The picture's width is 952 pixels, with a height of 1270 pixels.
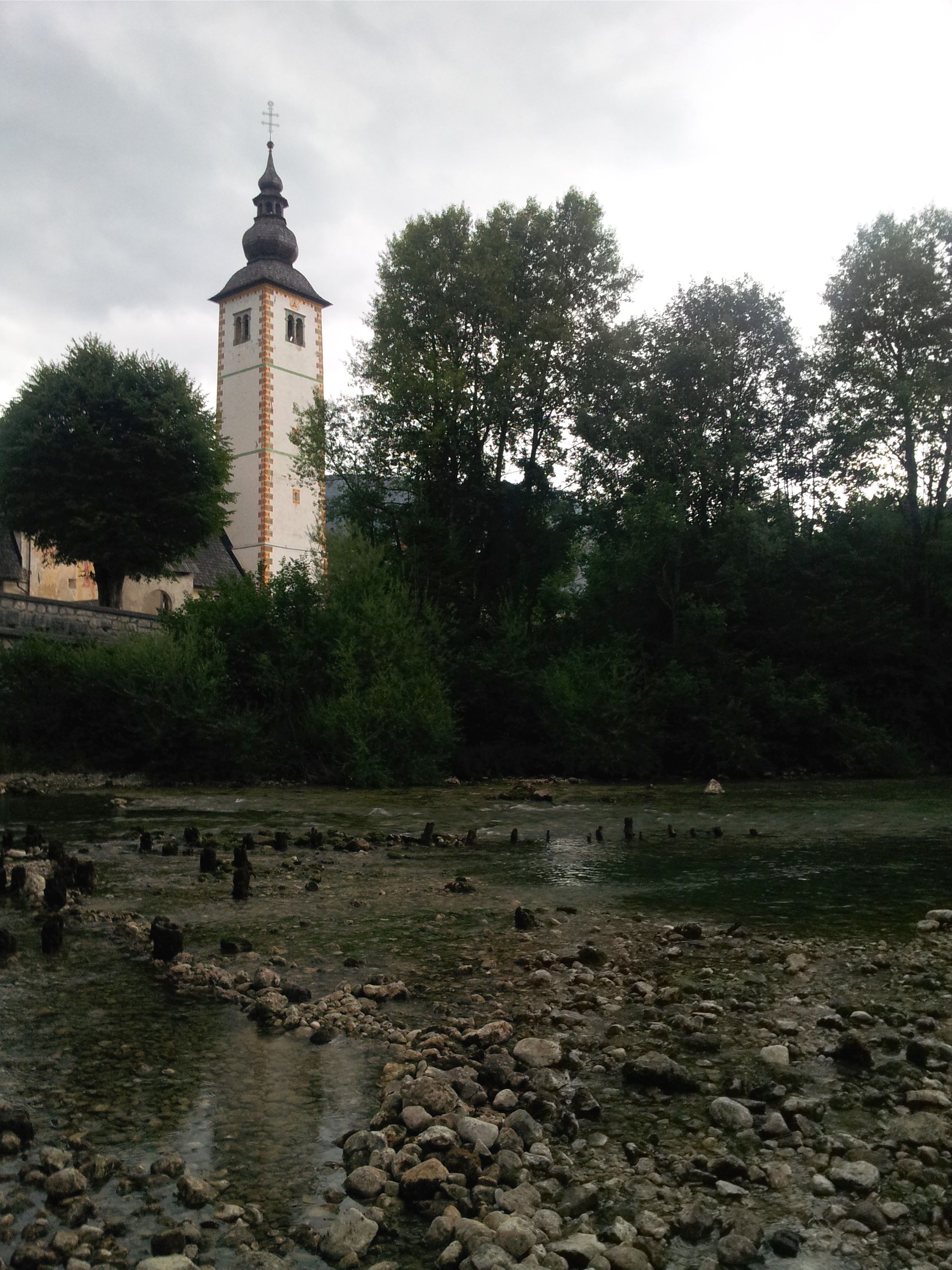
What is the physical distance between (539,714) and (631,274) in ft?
59.7

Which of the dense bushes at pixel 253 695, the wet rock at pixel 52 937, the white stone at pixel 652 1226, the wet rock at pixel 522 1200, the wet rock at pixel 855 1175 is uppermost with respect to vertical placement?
the dense bushes at pixel 253 695

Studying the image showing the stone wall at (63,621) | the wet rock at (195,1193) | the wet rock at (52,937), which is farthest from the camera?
the stone wall at (63,621)

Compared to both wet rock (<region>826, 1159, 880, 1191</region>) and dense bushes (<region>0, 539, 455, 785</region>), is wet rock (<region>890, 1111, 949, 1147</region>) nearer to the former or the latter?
wet rock (<region>826, 1159, 880, 1191</region>)

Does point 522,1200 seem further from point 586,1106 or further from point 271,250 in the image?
point 271,250

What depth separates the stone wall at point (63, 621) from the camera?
28.5 metres

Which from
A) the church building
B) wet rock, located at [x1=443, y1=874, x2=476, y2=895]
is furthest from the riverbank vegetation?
the church building

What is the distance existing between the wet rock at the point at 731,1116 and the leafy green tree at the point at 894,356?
1227 inches

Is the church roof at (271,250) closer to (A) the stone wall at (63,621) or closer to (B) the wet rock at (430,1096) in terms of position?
(A) the stone wall at (63,621)

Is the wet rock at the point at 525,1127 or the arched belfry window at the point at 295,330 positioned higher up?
the arched belfry window at the point at 295,330

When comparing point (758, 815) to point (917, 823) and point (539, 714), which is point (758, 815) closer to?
point (917, 823)

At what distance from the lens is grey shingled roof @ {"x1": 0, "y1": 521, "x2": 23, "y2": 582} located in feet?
152

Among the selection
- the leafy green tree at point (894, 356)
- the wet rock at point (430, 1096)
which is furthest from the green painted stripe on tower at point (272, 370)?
the wet rock at point (430, 1096)

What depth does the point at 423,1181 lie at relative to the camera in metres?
3.17

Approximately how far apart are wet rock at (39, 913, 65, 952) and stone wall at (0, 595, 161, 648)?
20.7 meters
